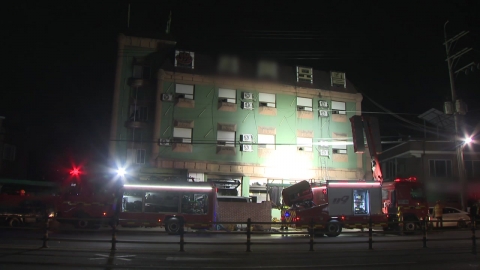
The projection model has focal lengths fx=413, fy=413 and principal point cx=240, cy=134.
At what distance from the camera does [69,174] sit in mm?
25188

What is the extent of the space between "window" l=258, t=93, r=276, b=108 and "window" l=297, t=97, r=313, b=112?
2.24m

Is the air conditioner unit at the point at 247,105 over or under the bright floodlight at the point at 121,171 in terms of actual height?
over

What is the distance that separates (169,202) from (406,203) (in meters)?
13.6

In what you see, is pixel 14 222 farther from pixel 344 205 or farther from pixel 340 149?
pixel 340 149

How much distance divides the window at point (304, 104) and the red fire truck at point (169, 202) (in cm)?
1426

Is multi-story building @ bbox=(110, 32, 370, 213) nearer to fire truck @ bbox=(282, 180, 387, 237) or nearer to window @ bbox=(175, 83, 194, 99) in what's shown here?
window @ bbox=(175, 83, 194, 99)

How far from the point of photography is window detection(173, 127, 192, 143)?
3222 cm

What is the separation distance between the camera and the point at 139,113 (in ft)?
112

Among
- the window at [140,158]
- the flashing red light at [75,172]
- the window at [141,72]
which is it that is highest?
the window at [141,72]

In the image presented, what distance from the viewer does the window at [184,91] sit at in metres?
32.8

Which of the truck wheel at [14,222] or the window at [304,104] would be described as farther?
the window at [304,104]

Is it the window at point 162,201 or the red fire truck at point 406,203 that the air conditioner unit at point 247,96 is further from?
the red fire truck at point 406,203

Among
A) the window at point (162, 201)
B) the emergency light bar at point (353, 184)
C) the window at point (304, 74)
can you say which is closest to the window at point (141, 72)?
the window at point (304, 74)

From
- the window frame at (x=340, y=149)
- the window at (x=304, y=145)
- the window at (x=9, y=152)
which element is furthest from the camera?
the window at (x=9, y=152)
